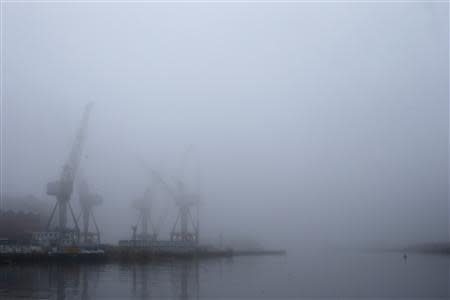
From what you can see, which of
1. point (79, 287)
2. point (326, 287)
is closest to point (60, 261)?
point (79, 287)

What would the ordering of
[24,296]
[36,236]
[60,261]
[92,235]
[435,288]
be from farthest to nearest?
[92,235] < [36,236] < [60,261] < [435,288] < [24,296]

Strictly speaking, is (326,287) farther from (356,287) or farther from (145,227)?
(145,227)

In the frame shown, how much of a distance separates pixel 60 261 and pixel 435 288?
49.3m

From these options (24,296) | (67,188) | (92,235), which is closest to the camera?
(24,296)

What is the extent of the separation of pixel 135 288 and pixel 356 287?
1629 centimetres

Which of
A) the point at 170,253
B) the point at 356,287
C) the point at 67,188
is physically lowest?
the point at 170,253

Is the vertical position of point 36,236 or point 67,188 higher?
point 67,188

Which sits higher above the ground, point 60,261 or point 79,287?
point 79,287

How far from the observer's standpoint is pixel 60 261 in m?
68.8

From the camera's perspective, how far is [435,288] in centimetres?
3703

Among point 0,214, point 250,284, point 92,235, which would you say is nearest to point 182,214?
point 92,235

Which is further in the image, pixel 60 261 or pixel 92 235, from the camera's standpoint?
pixel 92 235

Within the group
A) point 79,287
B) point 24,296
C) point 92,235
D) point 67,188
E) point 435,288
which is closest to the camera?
point 24,296

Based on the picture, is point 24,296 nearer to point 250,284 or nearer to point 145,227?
point 250,284
